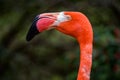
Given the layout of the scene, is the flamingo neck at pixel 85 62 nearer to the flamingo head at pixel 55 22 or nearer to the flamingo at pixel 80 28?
the flamingo at pixel 80 28

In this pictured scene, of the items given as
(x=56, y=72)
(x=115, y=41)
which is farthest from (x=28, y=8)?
(x=56, y=72)

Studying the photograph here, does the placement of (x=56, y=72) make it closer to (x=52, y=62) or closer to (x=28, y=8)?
(x=52, y=62)

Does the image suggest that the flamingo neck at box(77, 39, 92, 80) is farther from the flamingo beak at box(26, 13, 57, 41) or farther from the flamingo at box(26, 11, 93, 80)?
the flamingo beak at box(26, 13, 57, 41)

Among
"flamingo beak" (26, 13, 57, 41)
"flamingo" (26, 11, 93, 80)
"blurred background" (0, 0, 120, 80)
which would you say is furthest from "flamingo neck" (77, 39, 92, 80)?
"blurred background" (0, 0, 120, 80)

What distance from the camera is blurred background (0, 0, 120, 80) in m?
6.12

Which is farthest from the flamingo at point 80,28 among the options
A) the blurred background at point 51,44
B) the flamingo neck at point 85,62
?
the blurred background at point 51,44

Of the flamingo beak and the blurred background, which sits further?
the blurred background

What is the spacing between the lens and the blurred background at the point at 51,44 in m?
6.12

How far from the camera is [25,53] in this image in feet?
Result: 24.2

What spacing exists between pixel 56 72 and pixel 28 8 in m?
1.76

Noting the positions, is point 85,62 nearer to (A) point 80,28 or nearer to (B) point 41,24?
(A) point 80,28

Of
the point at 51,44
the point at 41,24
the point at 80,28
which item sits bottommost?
the point at 51,44

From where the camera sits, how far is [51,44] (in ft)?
25.4

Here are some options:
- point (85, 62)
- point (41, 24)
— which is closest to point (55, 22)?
point (41, 24)
